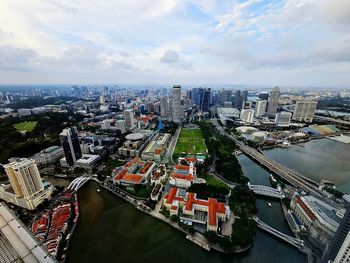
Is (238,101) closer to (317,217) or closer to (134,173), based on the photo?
(134,173)

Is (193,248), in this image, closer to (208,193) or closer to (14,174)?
(208,193)

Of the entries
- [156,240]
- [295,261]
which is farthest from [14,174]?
[295,261]

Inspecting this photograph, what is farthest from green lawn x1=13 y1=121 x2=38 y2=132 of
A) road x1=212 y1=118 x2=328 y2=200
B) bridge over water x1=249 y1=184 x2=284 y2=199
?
road x1=212 y1=118 x2=328 y2=200

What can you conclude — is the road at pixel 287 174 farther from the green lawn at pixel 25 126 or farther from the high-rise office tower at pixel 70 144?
the green lawn at pixel 25 126

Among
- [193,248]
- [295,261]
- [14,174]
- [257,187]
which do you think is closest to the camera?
[295,261]

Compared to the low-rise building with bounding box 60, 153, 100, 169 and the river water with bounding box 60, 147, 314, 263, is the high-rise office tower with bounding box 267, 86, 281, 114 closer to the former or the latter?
the river water with bounding box 60, 147, 314, 263

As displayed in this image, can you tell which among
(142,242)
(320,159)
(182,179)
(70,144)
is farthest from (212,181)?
(320,159)
